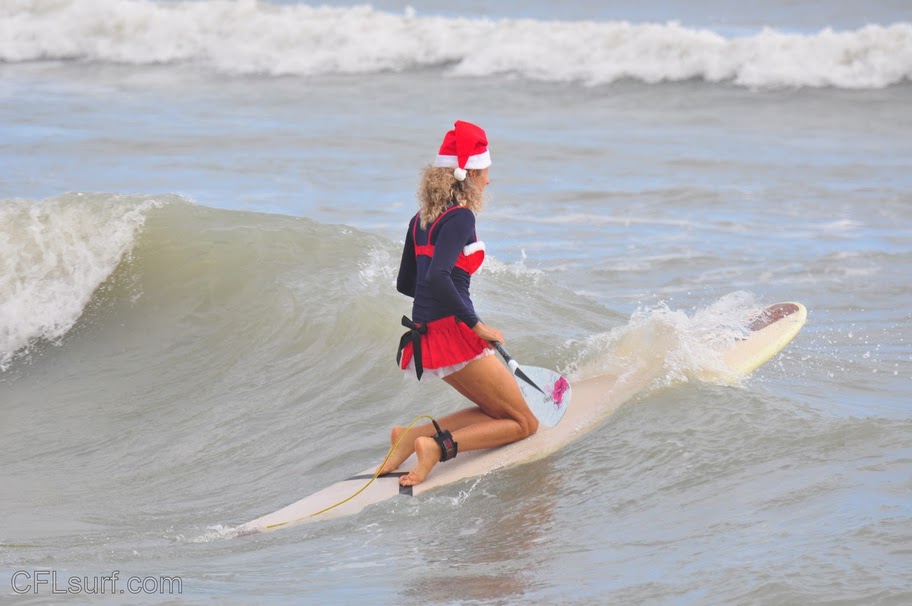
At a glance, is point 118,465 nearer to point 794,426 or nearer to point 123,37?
point 794,426

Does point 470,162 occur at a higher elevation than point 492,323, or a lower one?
higher

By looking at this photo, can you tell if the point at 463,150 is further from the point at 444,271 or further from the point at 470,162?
the point at 444,271

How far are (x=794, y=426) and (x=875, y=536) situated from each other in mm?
1268

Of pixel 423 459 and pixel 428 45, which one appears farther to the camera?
pixel 428 45

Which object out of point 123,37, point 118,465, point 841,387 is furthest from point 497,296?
point 123,37

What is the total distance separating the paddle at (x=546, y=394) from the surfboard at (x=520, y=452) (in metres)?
0.04

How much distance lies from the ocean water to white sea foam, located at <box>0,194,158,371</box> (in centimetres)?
3

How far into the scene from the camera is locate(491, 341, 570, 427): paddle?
16.6 feet

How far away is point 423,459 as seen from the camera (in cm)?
483

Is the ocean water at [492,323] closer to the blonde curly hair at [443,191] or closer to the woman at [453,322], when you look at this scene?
the woman at [453,322]

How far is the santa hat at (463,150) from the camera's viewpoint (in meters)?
4.47

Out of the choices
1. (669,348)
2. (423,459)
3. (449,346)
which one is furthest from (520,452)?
(669,348)

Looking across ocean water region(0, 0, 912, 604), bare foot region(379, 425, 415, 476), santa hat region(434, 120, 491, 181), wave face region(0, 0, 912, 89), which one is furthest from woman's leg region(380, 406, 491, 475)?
wave face region(0, 0, 912, 89)

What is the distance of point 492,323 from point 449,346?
244 cm
